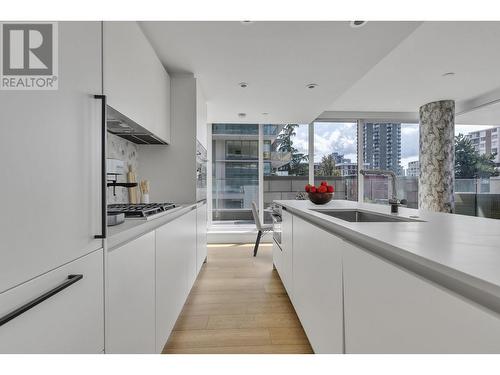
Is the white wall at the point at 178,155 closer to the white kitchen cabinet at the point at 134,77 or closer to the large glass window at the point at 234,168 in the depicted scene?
the white kitchen cabinet at the point at 134,77

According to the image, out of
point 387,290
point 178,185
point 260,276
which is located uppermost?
point 178,185

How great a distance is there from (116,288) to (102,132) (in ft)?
2.05

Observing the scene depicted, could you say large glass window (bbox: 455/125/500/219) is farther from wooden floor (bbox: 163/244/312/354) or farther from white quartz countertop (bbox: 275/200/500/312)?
white quartz countertop (bbox: 275/200/500/312)

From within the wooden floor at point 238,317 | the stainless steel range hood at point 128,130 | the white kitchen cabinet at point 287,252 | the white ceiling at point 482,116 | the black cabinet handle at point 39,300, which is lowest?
the wooden floor at point 238,317

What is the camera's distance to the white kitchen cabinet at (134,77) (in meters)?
1.40

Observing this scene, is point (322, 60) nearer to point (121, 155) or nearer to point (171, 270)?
point (121, 155)

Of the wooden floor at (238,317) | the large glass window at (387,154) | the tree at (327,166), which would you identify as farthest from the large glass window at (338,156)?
the wooden floor at (238,317)

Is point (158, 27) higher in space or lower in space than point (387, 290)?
higher

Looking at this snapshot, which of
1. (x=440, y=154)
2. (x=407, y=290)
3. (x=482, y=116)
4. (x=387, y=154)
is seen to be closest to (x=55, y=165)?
(x=407, y=290)

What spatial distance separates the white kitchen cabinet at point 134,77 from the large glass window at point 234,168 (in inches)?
112

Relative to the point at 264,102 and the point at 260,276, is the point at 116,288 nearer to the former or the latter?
the point at 260,276

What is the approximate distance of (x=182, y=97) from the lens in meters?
2.94
